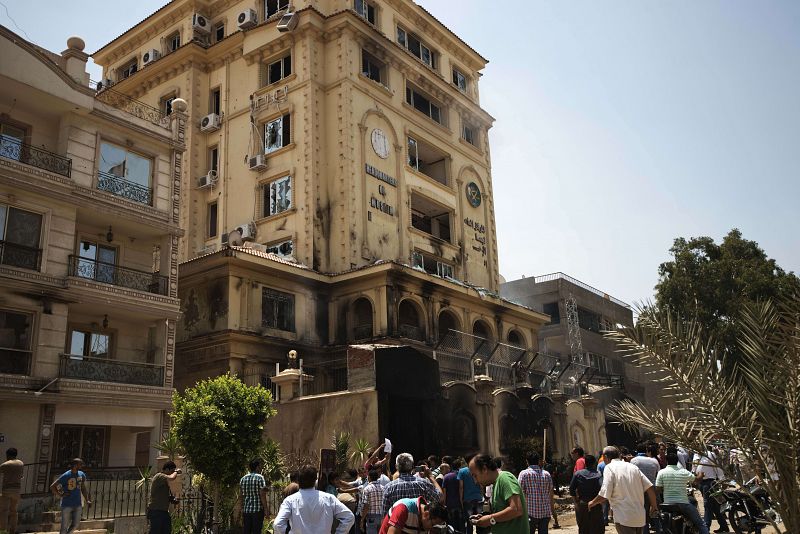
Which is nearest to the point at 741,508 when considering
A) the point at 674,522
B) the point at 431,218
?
the point at 674,522

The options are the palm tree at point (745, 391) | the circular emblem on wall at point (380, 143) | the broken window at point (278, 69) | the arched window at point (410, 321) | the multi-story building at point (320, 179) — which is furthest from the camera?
the broken window at point (278, 69)

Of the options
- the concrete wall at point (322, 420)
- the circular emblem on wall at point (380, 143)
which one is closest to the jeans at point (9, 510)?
the concrete wall at point (322, 420)

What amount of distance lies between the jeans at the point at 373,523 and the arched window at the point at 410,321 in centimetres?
1972

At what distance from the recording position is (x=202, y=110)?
122 feet

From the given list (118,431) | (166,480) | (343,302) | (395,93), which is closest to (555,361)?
(343,302)

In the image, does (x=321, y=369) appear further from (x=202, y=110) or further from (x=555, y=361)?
(x=202, y=110)

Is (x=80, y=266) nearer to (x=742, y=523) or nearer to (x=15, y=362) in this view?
(x=15, y=362)

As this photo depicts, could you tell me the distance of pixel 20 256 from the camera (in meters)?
19.5

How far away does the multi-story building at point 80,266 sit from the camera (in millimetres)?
19188

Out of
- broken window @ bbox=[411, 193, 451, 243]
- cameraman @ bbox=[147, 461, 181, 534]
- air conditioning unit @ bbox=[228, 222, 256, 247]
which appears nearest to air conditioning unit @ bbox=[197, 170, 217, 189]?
air conditioning unit @ bbox=[228, 222, 256, 247]

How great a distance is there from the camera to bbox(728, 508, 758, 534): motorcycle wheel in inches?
479

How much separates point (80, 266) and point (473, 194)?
23644 millimetres

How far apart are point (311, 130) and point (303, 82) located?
2.53m

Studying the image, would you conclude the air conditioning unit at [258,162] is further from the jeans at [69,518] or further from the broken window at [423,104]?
the jeans at [69,518]
